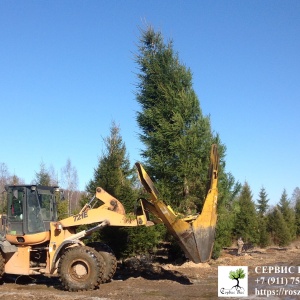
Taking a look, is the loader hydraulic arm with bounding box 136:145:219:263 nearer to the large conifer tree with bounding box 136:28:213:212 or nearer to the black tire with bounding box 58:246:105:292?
the black tire with bounding box 58:246:105:292

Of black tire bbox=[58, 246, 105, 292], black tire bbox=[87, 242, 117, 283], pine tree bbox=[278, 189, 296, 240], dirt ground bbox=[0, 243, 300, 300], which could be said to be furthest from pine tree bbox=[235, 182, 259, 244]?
black tire bbox=[58, 246, 105, 292]

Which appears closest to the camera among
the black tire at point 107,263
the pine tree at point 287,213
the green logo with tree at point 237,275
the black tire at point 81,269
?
the green logo with tree at point 237,275

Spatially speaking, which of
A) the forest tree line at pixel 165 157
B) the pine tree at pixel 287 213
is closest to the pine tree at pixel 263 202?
the pine tree at pixel 287 213

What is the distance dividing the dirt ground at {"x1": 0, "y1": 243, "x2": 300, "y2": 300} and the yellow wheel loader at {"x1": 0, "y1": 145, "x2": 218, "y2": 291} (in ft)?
1.55

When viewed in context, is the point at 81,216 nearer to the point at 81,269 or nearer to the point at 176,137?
the point at 81,269

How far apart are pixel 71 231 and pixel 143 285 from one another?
8.88 feet

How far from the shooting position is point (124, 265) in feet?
51.3

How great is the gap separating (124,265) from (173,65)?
28.3 ft

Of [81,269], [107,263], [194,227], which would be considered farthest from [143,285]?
[194,227]

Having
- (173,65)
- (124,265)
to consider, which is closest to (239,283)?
(124,265)

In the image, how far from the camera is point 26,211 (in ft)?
39.0

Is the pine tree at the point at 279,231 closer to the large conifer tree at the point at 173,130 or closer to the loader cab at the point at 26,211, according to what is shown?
the large conifer tree at the point at 173,130

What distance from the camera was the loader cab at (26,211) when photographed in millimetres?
11891

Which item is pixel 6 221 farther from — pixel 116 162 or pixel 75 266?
pixel 116 162
